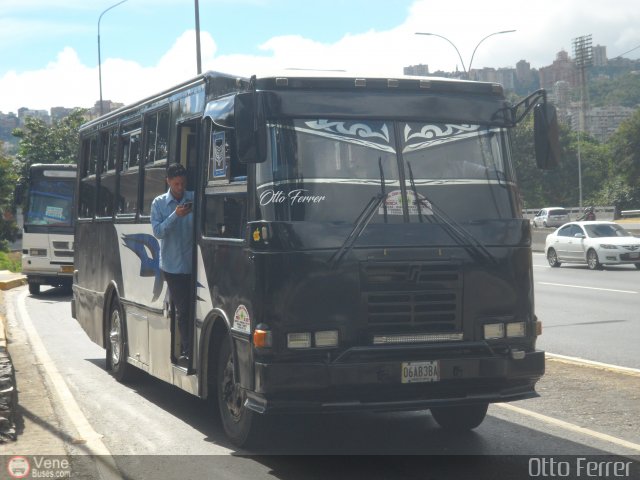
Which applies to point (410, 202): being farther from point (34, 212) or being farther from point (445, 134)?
point (34, 212)

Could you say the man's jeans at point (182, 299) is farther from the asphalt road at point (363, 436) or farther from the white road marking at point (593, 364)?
the white road marking at point (593, 364)

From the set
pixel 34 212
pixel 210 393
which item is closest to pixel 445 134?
pixel 210 393

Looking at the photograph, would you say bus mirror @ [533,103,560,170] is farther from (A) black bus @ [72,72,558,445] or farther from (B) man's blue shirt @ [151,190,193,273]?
(B) man's blue shirt @ [151,190,193,273]

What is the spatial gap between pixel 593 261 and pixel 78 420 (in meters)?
24.7

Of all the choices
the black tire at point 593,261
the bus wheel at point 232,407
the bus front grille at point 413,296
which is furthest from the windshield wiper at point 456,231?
the black tire at point 593,261

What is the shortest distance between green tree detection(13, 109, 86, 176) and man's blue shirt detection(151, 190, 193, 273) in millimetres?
62450

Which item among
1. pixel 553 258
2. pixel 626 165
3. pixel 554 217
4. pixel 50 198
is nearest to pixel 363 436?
pixel 50 198

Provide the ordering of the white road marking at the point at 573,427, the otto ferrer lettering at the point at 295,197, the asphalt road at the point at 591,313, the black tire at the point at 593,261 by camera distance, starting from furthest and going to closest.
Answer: the black tire at the point at 593,261
the asphalt road at the point at 591,313
the white road marking at the point at 573,427
the otto ferrer lettering at the point at 295,197

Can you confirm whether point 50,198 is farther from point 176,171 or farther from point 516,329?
point 516,329

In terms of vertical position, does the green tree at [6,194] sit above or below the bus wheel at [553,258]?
above

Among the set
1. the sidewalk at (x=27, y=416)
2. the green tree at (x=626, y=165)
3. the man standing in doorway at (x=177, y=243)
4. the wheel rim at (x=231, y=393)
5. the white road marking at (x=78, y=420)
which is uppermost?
the green tree at (x=626, y=165)

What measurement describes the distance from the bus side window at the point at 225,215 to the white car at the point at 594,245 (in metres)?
24.4

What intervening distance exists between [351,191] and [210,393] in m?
2.45

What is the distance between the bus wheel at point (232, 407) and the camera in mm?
7852
